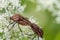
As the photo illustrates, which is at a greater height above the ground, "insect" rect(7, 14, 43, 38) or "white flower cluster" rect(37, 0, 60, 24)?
"white flower cluster" rect(37, 0, 60, 24)

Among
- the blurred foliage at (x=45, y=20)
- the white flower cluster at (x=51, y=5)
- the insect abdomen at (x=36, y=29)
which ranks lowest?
the insect abdomen at (x=36, y=29)

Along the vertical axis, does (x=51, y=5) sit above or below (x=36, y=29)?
above

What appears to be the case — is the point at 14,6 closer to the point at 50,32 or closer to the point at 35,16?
the point at 35,16

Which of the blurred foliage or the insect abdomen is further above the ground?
the blurred foliage

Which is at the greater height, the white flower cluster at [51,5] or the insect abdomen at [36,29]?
the white flower cluster at [51,5]

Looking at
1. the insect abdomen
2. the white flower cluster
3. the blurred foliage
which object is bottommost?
the insect abdomen

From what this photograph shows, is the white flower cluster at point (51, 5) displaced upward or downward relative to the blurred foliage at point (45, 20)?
upward

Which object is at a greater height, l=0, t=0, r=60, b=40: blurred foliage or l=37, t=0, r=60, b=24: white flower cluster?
l=37, t=0, r=60, b=24: white flower cluster

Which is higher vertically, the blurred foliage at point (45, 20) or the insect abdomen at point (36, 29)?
the blurred foliage at point (45, 20)

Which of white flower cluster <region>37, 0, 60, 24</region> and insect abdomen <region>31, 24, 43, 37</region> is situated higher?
white flower cluster <region>37, 0, 60, 24</region>

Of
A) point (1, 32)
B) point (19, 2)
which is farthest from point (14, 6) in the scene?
point (1, 32)

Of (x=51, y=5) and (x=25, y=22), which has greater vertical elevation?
(x=51, y=5)
